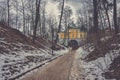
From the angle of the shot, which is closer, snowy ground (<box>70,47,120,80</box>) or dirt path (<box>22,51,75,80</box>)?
dirt path (<box>22,51,75,80</box>)

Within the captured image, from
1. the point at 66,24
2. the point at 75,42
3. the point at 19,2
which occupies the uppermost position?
the point at 19,2

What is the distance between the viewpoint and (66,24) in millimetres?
95750

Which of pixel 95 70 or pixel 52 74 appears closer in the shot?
pixel 52 74

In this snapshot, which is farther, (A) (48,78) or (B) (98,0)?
(B) (98,0)

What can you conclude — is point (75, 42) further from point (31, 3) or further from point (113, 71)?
point (113, 71)

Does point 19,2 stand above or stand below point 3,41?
above

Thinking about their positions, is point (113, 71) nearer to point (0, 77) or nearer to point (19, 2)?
point (0, 77)

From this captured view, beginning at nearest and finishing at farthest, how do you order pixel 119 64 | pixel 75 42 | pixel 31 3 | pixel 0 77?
pixel 0 77, pixel 119 64, pixel 31 3, pixel 75 42

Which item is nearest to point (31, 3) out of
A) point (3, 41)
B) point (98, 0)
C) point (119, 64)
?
point (98, 0)

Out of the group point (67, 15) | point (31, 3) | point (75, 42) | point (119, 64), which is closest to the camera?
point (119, 64)

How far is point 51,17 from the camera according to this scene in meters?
112

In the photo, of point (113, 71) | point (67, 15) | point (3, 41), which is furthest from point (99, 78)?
point (67, 15)

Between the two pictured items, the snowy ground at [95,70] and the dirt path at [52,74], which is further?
the snowy ground at [95,70]

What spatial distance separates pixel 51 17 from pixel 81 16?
2269cm
